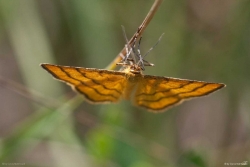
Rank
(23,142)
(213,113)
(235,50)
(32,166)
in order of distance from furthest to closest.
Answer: (213,113)
(32,166)
(235,50)
(23,142)

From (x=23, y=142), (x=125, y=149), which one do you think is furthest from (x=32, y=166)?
(x=125, y=149)

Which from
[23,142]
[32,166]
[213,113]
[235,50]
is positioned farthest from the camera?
[213,113]

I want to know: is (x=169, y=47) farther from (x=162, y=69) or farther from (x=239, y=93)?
(x=239, y=93)

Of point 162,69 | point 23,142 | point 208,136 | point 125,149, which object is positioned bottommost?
point 208,136

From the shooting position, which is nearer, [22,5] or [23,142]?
[23,142]

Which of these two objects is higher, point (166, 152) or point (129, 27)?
point (129, 27)

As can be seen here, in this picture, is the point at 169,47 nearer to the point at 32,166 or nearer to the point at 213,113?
the point at 213,113
